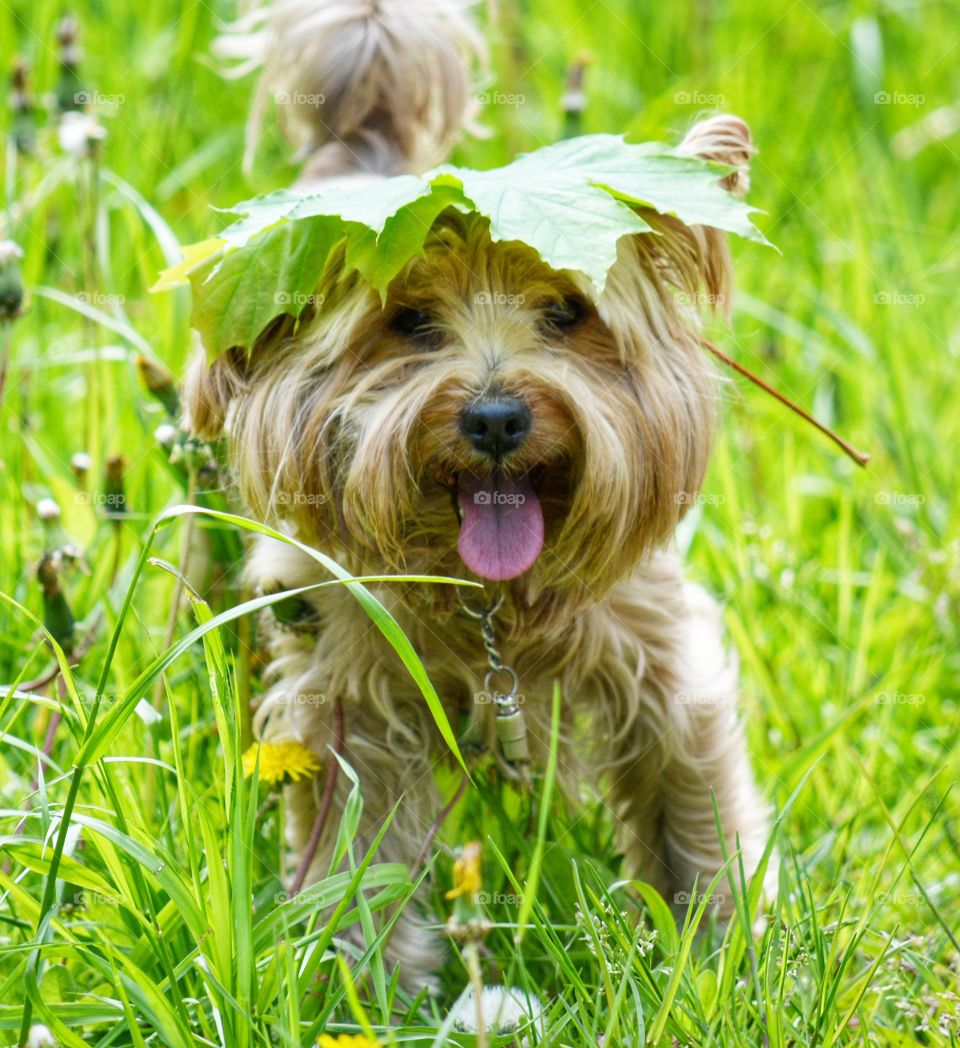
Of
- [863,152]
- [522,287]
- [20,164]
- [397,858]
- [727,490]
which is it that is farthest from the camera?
[863,152]

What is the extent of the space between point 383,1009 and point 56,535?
1457mm

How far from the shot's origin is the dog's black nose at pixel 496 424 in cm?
246

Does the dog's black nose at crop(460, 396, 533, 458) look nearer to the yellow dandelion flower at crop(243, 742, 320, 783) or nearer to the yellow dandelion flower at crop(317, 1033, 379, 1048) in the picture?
the yellow dandelion flower at crop(243, 742, 320, 783)

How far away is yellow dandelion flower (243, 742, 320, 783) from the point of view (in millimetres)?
2768

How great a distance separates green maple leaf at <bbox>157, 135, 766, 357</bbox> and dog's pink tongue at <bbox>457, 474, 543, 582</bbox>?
15.9 inches

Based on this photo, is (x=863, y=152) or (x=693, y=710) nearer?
(x=693, y=710)

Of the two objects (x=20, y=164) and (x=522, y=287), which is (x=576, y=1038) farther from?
(x=20, y=164)

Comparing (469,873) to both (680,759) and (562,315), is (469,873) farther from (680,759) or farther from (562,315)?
(680,759)

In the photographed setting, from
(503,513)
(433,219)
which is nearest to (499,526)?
(503,513)

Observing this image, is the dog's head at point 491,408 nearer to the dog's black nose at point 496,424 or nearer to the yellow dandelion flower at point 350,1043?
the dog's black nose at point 496,424

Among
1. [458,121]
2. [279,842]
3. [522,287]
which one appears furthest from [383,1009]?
[458,121]

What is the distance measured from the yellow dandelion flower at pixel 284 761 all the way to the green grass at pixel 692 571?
99 mm

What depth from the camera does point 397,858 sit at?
297 centimetres

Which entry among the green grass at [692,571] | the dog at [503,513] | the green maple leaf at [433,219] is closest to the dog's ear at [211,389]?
the dog at [503,513]
